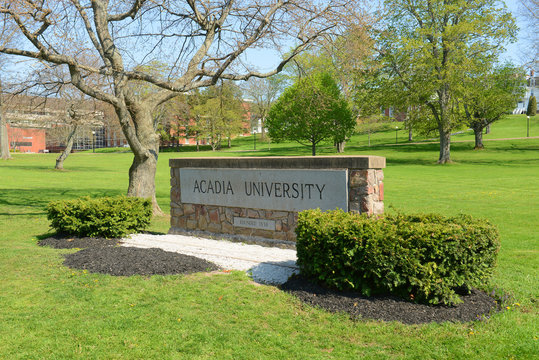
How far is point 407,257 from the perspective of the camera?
182 inches

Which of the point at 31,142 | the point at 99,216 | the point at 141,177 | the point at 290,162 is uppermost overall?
the point at 31,142

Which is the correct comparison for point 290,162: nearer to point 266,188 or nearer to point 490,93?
point 266,188

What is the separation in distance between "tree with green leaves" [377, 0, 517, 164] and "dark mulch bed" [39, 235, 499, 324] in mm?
28520

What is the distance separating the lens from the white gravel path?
596cm

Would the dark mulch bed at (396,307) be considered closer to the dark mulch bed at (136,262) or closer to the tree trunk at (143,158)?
A: the dark mulch bed at (136,262)

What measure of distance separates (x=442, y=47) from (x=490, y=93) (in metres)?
7.05

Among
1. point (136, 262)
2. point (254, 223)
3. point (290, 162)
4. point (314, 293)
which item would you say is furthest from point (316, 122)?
point (314, 293)

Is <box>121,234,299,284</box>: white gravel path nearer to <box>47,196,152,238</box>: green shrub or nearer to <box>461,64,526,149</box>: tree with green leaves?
<box>47,196,152,238</box>: green shrub

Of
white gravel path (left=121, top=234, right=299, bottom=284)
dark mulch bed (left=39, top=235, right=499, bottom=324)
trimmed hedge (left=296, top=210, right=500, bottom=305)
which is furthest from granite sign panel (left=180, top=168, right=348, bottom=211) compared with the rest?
trimmed hedge (left=296, top=210, right=500, bottom=305)

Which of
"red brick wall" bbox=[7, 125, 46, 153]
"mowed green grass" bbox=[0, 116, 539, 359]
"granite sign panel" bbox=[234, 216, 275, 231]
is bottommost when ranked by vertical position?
"mowed green grass" bbox=[0, 116, 539, 359]

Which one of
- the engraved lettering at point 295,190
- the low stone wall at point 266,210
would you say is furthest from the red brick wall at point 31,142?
the engraved lettering at point 295,190

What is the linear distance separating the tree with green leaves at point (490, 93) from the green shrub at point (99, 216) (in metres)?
30.0

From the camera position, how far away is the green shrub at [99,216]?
27.5 ft

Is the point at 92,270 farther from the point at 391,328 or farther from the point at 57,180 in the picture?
the point at 57,180
